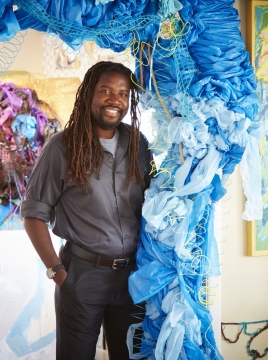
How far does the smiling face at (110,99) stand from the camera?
89.4 inches

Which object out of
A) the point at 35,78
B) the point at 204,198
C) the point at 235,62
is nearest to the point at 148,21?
the point at 235,62

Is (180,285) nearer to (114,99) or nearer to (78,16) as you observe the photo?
(114,99)

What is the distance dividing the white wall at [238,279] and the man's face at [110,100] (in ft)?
2.17

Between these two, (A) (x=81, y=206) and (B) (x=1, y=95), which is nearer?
(A) (x=81, y=206)

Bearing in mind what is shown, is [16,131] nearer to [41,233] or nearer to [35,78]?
[35,78]

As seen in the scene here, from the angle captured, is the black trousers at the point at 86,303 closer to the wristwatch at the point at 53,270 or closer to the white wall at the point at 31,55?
the wristwatch at the point at 53,270

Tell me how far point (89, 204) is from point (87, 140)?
281 millimetres

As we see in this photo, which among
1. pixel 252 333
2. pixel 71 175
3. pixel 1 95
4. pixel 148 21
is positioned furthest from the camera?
pixel 1 95

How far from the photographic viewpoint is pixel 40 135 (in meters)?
3.54

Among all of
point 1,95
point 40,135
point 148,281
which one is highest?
point 1,95

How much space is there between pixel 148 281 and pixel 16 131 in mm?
1713

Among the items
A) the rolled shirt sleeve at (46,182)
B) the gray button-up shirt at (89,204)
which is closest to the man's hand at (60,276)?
the gray button-up shirt at (89,204)

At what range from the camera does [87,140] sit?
7.50ft

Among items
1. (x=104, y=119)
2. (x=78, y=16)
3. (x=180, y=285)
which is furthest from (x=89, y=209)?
(x=78, y=16)
